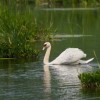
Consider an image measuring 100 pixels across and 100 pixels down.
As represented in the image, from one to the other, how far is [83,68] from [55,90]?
14.7ft

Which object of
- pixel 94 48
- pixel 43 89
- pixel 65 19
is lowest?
pixel 65 19

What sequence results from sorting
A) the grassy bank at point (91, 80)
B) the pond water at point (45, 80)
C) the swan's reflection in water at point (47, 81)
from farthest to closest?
the grassy bank at point (91, 80)
the swan's reflection in water at point (47, 81)
the pond water at point (45, 80)

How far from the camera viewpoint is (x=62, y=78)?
1792 cm

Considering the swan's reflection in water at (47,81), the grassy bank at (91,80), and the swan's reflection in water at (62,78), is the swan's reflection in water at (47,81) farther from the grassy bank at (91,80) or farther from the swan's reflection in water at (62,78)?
the grassy bank at (91,80)

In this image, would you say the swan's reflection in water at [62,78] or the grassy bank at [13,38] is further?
the grassy bank at [13,38]

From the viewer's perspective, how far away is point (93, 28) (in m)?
36.8

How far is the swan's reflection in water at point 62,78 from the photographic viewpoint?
52.2 ft

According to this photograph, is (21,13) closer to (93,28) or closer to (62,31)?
(62,31)

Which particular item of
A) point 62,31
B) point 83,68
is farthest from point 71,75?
point 62,31

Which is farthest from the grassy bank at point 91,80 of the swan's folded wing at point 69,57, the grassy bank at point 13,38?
the grassy bank at point 13,38

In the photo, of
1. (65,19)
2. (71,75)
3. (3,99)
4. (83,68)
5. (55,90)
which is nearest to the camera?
(3,99)

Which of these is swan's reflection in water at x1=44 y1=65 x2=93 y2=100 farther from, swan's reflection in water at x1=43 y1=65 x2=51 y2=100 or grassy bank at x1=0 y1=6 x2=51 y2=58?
grassy bank at x1=0 y1=6 x2=51 y2=58

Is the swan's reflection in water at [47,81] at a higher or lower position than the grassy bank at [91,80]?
lower

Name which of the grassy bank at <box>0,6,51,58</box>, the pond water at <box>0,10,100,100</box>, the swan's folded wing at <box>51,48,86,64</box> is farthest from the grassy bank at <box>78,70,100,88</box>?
the grassy bank at <box>0,6,51,58</box>
